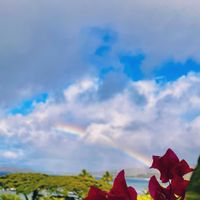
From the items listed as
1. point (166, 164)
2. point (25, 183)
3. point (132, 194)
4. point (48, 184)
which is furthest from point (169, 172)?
point (25, 183)

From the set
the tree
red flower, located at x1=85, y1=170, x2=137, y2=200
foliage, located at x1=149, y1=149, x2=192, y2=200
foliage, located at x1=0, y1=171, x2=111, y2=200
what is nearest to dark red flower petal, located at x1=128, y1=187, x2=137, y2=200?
red flower, located at x1=85, y1=170, x2=137, y2=200

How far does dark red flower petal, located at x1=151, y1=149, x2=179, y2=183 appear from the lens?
145 cm

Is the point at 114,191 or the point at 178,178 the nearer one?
the point at 114,191

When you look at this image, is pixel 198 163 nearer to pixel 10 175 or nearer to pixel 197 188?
pixel 197 188

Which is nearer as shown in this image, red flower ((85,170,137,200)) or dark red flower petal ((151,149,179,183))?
red flower ((85,170,137,200))

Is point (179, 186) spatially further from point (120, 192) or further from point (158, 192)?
point (120, 192)

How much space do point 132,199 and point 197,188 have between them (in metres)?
0.35

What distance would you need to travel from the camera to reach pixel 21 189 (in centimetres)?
1570

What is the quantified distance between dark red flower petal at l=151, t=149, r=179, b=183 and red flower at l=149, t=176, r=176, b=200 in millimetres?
57

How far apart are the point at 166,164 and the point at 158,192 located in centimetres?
11

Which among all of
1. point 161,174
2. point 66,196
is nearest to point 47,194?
point 66,196

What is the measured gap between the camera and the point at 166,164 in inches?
57.3

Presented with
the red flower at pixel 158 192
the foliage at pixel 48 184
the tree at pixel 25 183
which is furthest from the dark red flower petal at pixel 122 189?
the tree at pixel 25 183

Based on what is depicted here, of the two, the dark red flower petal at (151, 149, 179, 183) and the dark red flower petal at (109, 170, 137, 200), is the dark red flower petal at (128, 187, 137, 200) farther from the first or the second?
the dark red flower petal at (151, 149, 179, 183)
